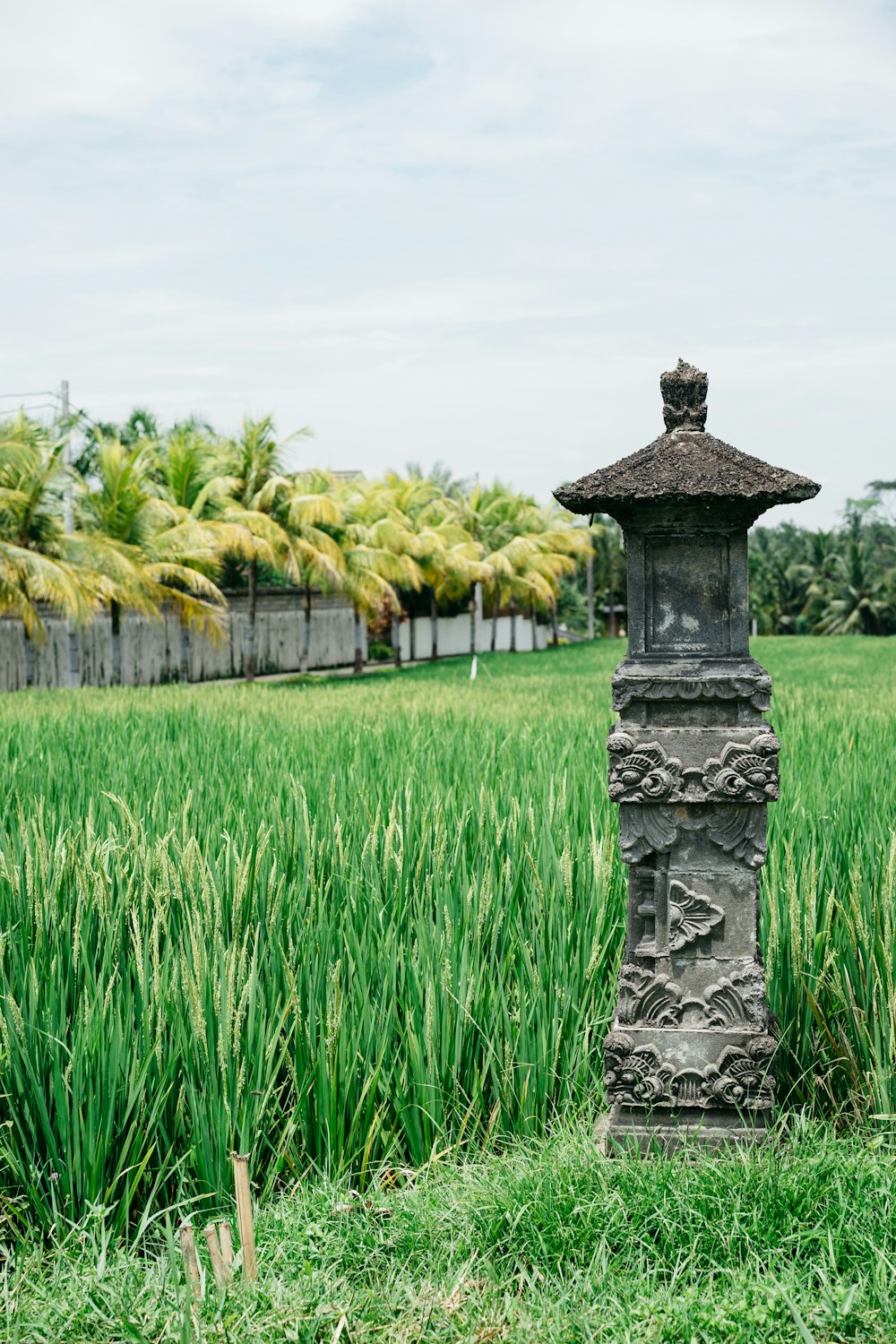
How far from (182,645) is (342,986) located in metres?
20.8

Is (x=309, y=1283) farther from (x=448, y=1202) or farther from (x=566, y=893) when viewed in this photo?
(x=566, y=893)

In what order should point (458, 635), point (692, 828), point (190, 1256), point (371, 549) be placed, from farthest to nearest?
point (458, 635), point (371, 549), point (692, 828), point (190, 1256)

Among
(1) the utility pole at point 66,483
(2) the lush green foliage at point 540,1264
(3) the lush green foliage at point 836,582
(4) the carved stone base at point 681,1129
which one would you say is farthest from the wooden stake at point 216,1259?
(3) the lush green foliage at point 836,582

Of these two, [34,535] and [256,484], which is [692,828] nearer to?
[34,535]

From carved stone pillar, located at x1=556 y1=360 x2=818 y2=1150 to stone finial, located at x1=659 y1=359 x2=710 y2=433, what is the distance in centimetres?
10

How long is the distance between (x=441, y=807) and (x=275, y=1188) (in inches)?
72.3

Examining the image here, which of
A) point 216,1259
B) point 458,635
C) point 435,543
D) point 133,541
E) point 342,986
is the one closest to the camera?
point 216,1259

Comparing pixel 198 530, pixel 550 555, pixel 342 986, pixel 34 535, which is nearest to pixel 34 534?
pixel 34 535

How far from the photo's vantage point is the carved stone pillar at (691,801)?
8.88 ft

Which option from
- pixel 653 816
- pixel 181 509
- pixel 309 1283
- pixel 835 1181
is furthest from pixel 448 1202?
pixel 181 509

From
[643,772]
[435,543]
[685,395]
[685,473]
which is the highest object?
[435,543]

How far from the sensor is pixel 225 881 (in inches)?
137

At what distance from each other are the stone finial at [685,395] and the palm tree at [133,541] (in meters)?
15.3

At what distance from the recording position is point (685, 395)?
2.86 m
